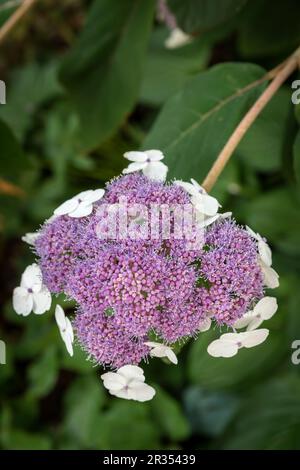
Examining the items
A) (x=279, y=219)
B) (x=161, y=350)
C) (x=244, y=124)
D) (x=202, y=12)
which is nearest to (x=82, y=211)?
(x=161, y=350)

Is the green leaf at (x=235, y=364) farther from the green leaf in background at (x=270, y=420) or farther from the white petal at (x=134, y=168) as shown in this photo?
the white petal at (x=134, y=168)

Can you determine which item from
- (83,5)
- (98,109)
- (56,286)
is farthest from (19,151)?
(83,5)

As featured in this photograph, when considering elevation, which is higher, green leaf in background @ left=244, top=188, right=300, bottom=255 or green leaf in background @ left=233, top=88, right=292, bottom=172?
green leaf in background @ left=233, top=88, right=292, bottom=172

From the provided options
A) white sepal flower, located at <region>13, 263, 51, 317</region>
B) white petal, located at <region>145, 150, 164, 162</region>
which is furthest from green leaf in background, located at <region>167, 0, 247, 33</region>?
white sepal flower, located at <region>13, 263, 51, 317</region>

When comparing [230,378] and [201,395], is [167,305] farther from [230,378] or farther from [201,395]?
[201,395]

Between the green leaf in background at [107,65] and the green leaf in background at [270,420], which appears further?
the green leaf in background at [107,65]

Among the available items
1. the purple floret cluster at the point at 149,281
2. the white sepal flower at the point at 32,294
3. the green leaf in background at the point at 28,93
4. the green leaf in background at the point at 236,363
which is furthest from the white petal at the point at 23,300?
the green leaf in background at the point at 28,93

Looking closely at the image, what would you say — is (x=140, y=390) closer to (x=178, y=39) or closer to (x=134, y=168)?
(x=134, y=168)

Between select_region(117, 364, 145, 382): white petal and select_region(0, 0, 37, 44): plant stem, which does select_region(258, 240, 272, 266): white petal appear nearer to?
select_region(117, 364, 145, 382): white petal
